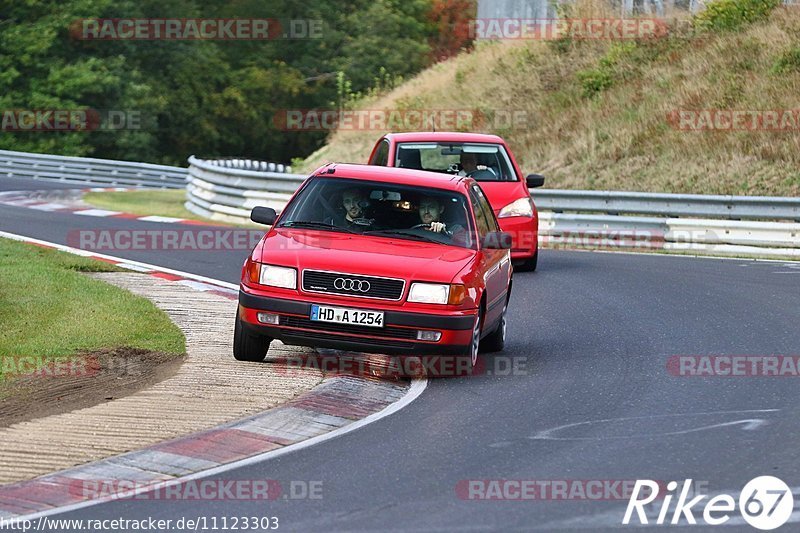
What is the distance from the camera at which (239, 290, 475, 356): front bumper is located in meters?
10.9

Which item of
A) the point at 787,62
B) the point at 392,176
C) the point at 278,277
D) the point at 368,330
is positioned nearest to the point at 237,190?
the point at 787,62

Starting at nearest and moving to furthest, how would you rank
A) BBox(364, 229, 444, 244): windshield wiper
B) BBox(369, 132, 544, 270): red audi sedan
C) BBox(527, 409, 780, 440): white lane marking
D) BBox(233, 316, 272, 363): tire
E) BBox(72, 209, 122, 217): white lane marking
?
BBox(527, 409, 780, 440): white lane marking
BBox(233, 316, 272, 363): tire
BBox(364, 229, 444, 244): windshield wiper
BBox(369, 132, 544, 270): red audi sedan
BBox(72, 209, 122, 217): white lane marking

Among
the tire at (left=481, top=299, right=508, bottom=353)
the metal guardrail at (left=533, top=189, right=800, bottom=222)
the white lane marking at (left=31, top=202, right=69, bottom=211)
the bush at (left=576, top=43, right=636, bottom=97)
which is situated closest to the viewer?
the tire at (left=481, top=299, right=508, bottom=353)

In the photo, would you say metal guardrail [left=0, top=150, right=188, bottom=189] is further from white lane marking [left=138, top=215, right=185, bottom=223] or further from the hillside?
white lane marking [left=138, top=215, right=185, bottom=223]

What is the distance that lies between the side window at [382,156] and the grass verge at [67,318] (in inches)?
165

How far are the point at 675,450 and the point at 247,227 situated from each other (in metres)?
17.9

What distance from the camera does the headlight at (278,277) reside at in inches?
435

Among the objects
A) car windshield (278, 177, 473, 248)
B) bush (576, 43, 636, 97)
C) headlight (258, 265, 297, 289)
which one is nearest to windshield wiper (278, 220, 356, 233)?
car windshield (278, 177, 473, 248)

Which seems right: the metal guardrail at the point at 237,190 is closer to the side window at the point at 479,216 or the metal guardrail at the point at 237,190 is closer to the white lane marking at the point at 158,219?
the white lane marking at the point at 158,219

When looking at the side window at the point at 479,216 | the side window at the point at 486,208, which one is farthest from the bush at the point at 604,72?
the side window at the point at 479,216

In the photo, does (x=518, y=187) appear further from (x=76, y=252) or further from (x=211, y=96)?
(x=211, y=96)

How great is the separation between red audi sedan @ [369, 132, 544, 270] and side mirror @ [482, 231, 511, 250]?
6288mm

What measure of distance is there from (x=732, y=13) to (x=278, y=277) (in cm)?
2797

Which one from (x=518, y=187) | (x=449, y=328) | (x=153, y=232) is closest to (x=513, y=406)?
(x=449, y=328)
